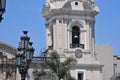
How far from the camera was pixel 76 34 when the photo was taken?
50156 mm

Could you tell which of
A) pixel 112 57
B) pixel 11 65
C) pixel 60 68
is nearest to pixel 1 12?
pixel 60 68

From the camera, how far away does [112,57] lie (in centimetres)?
6881

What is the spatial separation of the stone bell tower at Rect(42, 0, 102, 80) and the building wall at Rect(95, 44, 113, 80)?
17.3 meters

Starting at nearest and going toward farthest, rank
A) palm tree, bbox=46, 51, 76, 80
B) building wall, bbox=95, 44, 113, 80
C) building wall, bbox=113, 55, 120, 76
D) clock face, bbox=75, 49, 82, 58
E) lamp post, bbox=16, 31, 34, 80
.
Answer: lamp post, bbox=16, 31, 34, 80 → palm tree, bbox=46, 51, 76, 80 → clock face, bbox=75, 49, 82, 58 → building wall, bbox=95, 44, 113, 80 → building wall, bbox=113, 55, 120, 76

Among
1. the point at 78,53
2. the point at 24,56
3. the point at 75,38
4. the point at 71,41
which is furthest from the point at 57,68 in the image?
the point at 24,56

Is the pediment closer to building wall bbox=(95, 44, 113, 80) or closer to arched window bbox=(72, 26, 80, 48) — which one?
arched window bbox=(72, 26, 80, 48)

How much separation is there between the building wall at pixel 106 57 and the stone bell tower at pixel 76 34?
17.3 meters

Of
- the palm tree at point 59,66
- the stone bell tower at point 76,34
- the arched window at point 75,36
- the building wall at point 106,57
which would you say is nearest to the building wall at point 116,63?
the building wall at point 106,57

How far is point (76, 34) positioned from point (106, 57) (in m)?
19.8

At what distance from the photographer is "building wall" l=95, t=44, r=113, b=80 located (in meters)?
68.5

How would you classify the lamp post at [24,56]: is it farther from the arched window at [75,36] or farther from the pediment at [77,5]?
the pediment at [77,5]

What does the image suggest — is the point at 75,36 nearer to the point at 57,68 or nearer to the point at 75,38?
the point at 75,38

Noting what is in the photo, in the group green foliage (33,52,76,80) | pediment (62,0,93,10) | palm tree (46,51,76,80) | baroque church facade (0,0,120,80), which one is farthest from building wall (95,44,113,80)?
palm tree (46,51,76,80)

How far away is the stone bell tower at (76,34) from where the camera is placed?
4947cm
